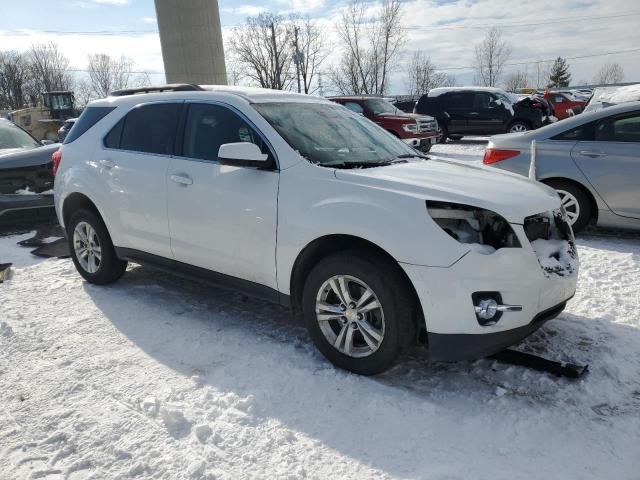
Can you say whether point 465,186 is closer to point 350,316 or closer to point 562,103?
point 350,316

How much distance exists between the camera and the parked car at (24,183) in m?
7.45

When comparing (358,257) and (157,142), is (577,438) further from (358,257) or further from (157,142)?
(157,142)

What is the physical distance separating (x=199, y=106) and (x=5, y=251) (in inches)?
163

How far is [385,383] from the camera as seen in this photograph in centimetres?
324

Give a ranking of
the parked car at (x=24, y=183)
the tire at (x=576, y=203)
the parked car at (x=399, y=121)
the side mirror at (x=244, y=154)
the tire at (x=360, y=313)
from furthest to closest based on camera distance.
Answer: the parked car at (x=399, y=121), the parked car at (x=24, y=183), the tire at (x=576, y=203), the side mirror at (x=244, y=154), the tire at (x=360, y=313)

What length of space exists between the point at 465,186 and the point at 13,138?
820 cm

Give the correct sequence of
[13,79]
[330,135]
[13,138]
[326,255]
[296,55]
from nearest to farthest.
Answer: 1. [326,255]
2. [330,135]
3. [13,138]
4. [296,55]
5. [13,79]

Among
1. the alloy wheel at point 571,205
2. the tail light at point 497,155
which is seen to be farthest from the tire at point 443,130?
the alloy wheel at point 571,205

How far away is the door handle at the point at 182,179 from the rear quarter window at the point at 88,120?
1355mm

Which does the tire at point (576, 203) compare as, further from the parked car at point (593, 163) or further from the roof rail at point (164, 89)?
the roof rail at point (164, 89)

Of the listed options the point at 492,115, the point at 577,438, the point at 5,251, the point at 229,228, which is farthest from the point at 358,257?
the point at 492,115

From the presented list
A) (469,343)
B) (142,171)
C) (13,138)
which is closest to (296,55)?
(13,138)

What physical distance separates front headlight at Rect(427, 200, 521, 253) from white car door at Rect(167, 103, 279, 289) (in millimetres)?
1129

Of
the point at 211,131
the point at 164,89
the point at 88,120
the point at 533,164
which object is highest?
the point at 164,89
